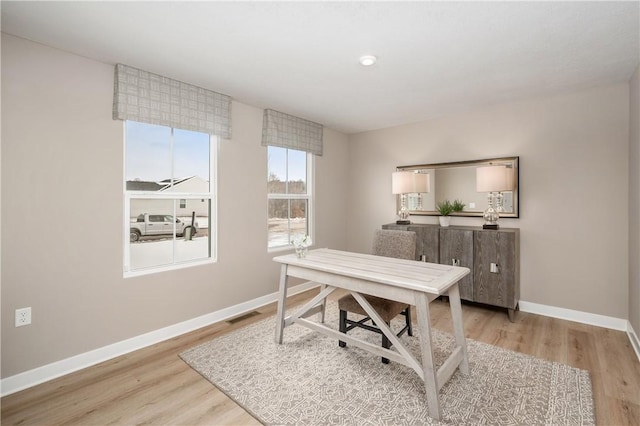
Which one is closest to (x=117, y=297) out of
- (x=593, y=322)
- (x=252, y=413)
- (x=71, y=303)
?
(x=71, y=303)

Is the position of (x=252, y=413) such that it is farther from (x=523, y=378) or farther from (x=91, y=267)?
(x=523, y=378)

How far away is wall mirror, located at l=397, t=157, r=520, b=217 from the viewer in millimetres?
3467

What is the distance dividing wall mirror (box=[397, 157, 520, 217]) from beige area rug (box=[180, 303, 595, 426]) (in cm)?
168

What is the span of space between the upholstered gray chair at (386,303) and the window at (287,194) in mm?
1455

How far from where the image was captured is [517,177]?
3.41 m

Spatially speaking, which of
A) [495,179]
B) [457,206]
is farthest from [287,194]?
[495,179]

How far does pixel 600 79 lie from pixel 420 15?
2.16m

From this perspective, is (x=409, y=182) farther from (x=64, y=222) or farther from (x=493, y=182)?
(x=64, y=222)

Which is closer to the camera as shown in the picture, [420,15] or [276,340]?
[420,15]

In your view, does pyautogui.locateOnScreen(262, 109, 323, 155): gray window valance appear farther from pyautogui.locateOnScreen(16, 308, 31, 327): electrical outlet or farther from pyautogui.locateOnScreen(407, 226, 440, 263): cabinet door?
pyautogui.locateOnScreen(16, 308, 31, 327): electrical outlet

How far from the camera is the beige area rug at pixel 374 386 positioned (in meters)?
1.76

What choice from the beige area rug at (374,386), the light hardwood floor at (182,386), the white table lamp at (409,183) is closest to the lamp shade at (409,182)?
the white table lamp at (409,183)

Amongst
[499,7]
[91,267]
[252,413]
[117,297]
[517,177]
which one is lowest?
[252,413]

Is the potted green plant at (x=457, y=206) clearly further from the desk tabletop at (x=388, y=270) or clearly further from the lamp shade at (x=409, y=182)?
the desk tabletop at (x=388, y=270)
